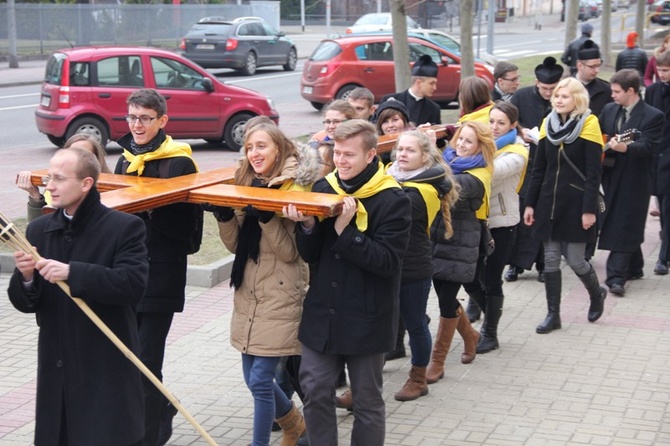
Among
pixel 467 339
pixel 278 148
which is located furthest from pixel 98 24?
pixel 278 148

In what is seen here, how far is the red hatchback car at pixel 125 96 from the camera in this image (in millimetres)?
17078

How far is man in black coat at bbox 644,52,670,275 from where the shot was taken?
10062 mm

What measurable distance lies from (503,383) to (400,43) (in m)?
11.1

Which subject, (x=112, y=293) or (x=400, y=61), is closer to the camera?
(x=112, y=293)

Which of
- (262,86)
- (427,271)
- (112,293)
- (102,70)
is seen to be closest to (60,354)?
(112,293)

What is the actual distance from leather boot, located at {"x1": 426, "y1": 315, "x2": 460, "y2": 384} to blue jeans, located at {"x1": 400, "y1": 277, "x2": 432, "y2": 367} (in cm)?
42

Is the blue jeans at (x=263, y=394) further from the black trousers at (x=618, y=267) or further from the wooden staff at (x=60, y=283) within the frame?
the black trousers at (x=618, y=267)

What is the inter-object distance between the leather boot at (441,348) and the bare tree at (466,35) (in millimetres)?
12231

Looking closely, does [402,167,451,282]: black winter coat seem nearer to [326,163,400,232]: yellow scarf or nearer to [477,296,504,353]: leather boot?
[326,163,400,232]: yellow scarf

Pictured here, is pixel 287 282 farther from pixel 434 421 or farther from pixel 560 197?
pixel 560 197

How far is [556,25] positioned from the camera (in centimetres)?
7369

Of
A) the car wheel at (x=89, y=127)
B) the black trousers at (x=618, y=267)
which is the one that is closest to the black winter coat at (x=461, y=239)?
the black trousers at (x=618, y=267)

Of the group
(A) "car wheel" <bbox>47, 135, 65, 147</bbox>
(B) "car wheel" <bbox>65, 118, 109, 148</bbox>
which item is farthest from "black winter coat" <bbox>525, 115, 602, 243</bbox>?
(A) "car wheel" <bbox>47, 135, 65, 147</bbox>

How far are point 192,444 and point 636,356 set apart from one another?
11.4 feet
